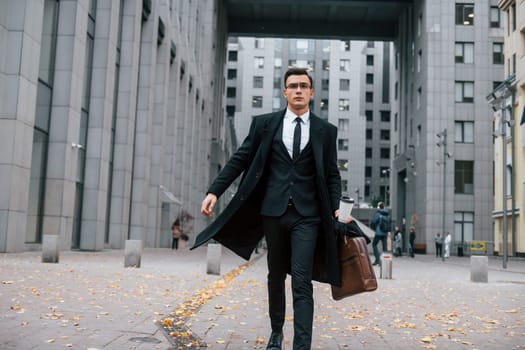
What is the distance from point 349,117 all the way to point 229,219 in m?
95.8

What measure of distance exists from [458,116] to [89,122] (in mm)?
32524

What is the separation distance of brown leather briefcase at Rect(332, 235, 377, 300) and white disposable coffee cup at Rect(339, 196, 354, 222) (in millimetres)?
197

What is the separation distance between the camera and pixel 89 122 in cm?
2450

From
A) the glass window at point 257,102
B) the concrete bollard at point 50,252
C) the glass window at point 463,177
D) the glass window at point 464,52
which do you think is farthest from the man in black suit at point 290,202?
the glass window at point 257,102

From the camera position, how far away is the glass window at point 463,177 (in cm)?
4856

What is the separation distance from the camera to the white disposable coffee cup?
4617 millimetres

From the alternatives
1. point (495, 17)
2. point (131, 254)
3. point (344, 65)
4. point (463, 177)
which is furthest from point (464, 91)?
point (344, 65)

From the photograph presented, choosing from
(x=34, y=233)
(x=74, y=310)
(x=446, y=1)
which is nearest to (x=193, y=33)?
(x=446, y=1)

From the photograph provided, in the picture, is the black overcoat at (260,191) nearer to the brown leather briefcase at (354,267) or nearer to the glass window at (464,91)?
the brown leather briefcase at (354,267)

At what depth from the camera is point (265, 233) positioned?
189 inches

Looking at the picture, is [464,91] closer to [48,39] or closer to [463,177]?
[463,177]

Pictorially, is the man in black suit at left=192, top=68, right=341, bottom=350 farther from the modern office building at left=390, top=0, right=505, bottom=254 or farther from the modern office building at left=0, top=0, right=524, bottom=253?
the modern office building at left=390, top=0, right=505, bottom=254

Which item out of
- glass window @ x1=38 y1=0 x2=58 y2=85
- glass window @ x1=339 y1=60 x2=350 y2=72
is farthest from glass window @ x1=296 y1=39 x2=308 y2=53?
glass window @ x1=38 y1=0 x2=58 y2=85

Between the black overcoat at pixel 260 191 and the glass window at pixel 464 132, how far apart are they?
46241 mm
